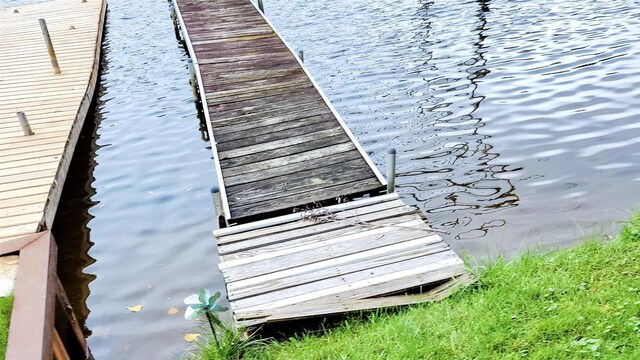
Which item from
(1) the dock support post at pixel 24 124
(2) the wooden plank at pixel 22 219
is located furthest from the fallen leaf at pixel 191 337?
(1) the dock support post at pixel 24 124

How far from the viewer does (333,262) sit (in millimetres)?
4898

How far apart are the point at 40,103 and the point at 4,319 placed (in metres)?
6.90

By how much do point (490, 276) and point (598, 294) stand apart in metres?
0.84

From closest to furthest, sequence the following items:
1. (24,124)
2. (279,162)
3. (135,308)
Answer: (135,308)
(279,162)
(24,124)

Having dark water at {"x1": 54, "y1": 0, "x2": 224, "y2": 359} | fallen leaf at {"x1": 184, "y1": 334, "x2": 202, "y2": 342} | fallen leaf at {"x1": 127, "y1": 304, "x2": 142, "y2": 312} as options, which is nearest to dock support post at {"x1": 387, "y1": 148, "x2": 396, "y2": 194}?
dark water at {"x1": 54, "y1": 0, "x2": 224, "y2": 359}

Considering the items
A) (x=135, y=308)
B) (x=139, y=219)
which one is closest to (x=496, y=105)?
(x=139, y=219)

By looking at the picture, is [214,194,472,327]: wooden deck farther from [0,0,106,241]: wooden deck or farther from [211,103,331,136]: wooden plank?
[0,0,106,241]: wooden deck

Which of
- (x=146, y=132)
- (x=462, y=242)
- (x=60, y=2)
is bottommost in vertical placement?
(x=462, y=242)

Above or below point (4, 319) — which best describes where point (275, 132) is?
below

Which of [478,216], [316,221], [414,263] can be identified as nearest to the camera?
[414,263]

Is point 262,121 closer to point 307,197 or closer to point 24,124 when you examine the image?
point 307,197

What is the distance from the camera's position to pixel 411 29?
523 inches

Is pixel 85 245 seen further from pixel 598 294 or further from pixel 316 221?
pixel 598 294

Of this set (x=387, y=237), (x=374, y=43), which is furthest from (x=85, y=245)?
(x=374, y=43)
